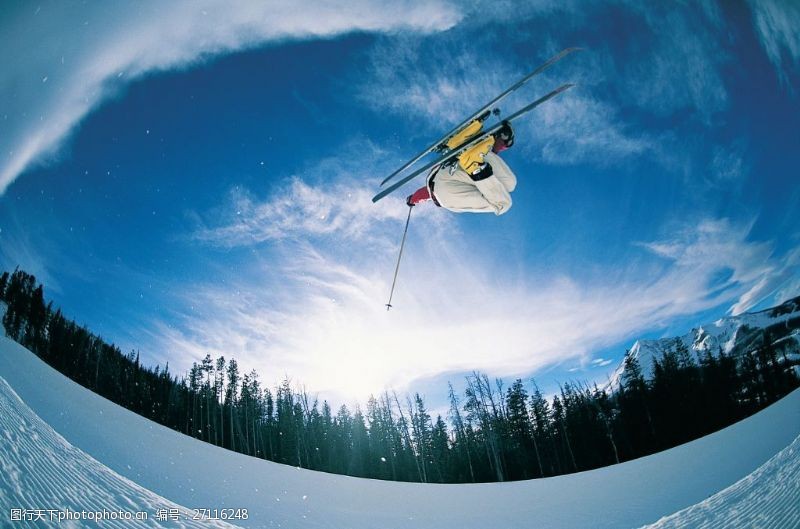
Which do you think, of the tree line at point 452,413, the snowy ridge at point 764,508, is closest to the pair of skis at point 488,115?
the snowy ridge at point 764,508

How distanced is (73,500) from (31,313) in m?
37.1

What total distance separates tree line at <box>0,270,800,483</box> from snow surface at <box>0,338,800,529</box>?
396 inches

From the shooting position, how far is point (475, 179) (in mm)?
4504

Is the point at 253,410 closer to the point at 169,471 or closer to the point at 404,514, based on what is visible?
the point at 169,471

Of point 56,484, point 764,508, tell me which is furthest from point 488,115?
point 56,484

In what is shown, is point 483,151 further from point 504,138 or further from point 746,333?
point 746,333

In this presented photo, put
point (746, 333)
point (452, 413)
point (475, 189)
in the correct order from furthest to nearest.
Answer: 1. point (746, 333)
2. point (452, 413)
3. point (475, 189)

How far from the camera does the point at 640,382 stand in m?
27.1

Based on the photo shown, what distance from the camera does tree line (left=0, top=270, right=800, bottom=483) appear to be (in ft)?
83.9

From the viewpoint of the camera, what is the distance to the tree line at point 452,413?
83.9 feet

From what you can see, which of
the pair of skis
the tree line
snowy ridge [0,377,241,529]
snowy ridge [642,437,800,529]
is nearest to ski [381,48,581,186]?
the pair of skis

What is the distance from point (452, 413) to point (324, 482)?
26575mm

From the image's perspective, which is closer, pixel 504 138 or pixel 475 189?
pixel 504 138

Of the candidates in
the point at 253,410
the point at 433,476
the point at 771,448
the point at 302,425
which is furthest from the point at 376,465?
the point at 771,448
